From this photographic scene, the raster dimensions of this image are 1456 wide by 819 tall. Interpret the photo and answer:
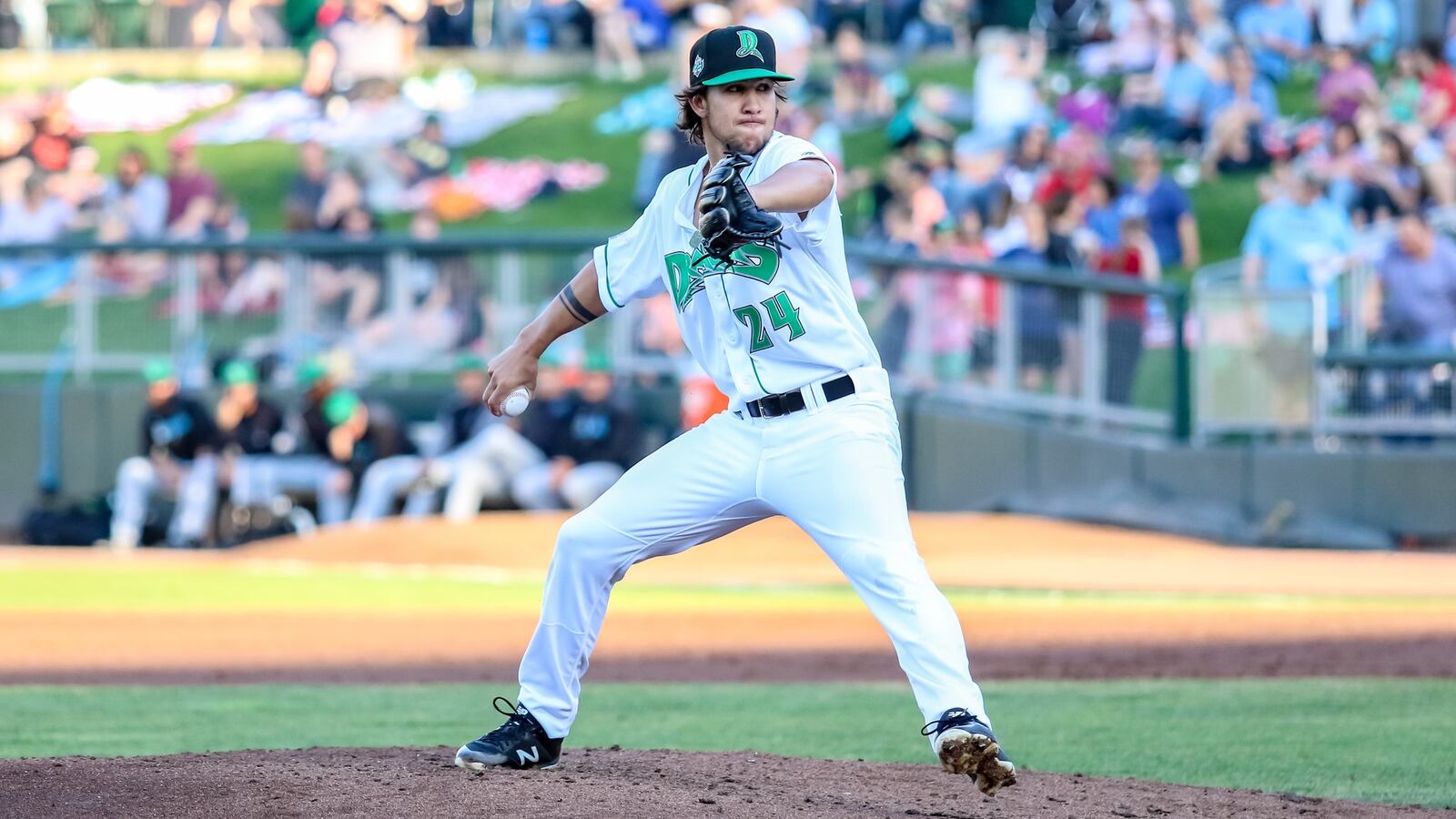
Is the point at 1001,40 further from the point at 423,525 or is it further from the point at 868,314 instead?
the point at 423,525

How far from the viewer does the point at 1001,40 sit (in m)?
20.0

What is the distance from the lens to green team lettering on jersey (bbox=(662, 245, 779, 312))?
5.00 metres

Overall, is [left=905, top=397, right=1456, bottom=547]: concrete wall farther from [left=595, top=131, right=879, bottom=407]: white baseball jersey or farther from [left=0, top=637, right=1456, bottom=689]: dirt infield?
[left=595, top=131, right=879, bottom=407]: white baseball jersey

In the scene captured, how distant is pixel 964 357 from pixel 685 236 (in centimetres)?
968

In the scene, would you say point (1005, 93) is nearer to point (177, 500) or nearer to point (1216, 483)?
point (1216, 483)

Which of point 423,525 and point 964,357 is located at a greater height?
point 964,357

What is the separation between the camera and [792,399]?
5047mm

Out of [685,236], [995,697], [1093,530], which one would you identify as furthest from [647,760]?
[1093,530]

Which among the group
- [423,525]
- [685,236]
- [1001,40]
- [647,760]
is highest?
[1001,40]

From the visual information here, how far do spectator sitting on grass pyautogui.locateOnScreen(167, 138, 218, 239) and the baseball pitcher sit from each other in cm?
1358

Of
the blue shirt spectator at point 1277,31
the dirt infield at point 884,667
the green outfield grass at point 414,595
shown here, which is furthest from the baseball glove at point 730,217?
the blue shirt spectator at point 1277,31

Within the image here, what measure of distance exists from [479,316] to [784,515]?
35.2 ft

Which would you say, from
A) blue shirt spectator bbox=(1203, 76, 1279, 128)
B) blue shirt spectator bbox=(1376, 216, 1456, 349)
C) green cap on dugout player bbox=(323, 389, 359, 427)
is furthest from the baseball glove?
blue shirt spectator bbox=(1203, 76, 1279, 128)

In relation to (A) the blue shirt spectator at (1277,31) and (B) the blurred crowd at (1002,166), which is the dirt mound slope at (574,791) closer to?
(B) the blurred crowd at (1002,166)
